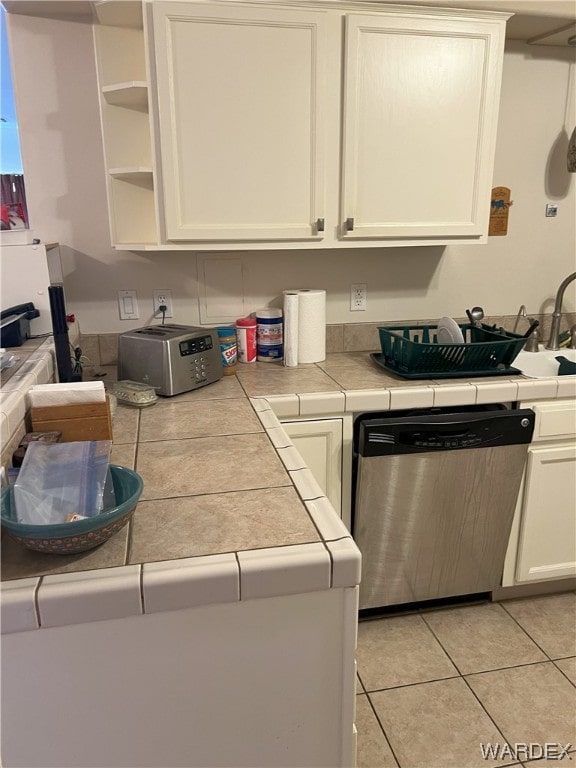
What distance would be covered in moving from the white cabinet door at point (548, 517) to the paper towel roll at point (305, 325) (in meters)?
0.86

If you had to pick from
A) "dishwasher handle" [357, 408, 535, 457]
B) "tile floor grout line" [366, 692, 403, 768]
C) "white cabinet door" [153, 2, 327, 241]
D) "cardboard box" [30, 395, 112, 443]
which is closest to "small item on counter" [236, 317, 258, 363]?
"white cabinet door" [153, 2, 327, 241]

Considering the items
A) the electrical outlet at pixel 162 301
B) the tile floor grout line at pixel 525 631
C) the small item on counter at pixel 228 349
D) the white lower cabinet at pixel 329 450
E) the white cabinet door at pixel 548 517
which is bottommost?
the tile floor grout line at pixel 525 631

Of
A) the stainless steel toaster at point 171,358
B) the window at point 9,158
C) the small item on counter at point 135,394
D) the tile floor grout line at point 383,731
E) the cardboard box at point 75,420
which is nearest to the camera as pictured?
the cardboard box at point 75,420

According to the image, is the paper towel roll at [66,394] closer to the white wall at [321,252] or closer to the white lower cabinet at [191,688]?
the white lower cabinet at [191,688]

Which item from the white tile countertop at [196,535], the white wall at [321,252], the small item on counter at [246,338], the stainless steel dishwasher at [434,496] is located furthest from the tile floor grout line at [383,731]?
the white wall at [321,252]

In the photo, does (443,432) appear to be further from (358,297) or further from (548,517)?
(358,297)

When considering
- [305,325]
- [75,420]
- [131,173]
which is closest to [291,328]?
[305,325]

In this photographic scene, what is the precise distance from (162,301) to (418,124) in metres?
1.12

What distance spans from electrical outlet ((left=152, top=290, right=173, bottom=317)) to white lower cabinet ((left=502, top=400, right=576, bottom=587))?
1368mm

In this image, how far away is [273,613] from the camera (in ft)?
3.07

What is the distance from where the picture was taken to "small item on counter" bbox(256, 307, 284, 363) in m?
2.22

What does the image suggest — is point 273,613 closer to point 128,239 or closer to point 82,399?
point 82,399

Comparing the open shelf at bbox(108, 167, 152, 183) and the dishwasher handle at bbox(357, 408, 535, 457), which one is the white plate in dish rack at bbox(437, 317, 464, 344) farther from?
the open shelf at bbox(108, 167, 152, 183)

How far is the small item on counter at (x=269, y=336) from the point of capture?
2.22 m
